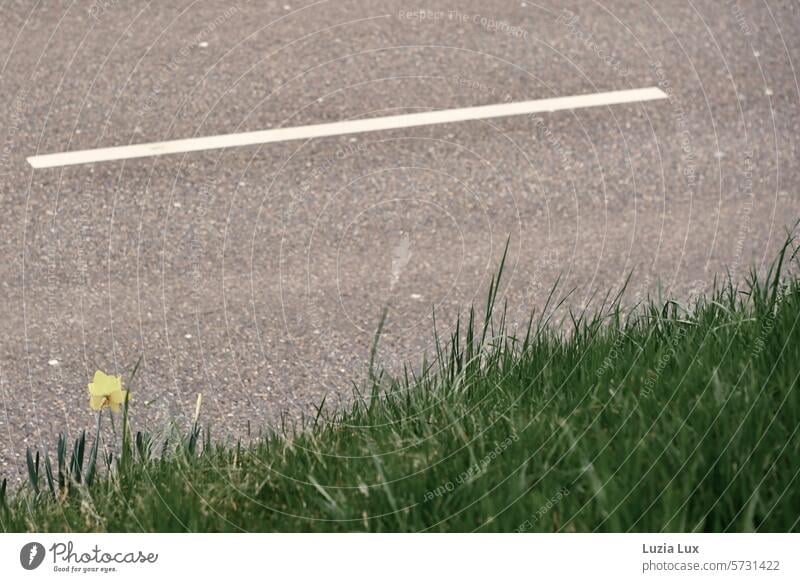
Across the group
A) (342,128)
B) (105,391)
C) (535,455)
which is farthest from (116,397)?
(342,128)

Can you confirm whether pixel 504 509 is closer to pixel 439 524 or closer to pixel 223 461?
pixel 439 524

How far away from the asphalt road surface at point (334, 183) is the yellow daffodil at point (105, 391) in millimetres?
1102

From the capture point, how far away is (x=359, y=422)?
359 cm

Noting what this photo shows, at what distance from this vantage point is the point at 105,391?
3.35m

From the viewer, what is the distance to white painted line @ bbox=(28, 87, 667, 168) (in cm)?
590

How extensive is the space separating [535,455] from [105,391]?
1256mm

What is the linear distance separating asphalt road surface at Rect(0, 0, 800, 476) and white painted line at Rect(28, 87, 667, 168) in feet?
0.20

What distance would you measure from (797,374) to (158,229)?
3.30 m
